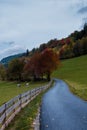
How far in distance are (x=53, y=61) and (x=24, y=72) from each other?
12.7 metres

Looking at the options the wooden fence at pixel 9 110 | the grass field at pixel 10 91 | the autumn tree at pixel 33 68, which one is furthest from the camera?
the autumn tree at pixel 33 68

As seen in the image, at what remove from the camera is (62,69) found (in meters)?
168

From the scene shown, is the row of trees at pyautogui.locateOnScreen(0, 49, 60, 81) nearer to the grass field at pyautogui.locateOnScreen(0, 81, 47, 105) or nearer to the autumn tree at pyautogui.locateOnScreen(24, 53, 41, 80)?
the autumn tree at pyautogui.locateOnScreen(24, 53, 41, 80)

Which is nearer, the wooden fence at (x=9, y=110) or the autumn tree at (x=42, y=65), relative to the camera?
the wooden fence at (x=9, y=110)

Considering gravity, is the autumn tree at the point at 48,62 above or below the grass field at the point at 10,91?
above

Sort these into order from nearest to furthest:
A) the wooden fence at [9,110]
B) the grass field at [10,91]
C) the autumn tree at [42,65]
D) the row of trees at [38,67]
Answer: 1. the wooden fence at [9,110]
2. the grass field at [10,91]
3. the autumn tree at [42,65]
4. the row of trees at [38,67]

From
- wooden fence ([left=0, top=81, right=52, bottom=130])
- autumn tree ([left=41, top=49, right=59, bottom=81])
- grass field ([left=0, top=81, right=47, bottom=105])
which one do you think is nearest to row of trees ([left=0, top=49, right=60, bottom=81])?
autumn tree ([left=41, top=49, right=59, bottom=81])

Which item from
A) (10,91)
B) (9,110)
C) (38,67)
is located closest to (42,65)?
(38,67)

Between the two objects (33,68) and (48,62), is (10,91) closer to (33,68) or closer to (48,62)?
(33,68)

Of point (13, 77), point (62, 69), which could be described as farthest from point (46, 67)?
point (62, 69)

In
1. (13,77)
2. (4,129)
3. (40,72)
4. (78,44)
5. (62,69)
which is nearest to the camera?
(4,129)

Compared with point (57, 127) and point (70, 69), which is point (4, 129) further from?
point (70, 69)

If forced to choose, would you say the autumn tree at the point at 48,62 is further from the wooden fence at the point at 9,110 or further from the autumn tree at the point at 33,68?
the wooden fence at the point at 9,110

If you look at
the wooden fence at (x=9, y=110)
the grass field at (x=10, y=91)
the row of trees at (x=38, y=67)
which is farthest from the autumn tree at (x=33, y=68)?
the wooden fence at (x=9, y=110)
